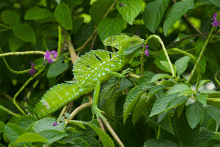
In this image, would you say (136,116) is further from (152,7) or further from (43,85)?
(43,85)

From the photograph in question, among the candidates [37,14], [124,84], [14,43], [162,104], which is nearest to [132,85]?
[124,84]

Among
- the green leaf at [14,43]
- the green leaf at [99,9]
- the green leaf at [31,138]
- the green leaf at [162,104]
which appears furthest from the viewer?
the green leaf at [14,43]

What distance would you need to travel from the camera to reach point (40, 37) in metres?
1.84

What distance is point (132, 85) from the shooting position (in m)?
1.19

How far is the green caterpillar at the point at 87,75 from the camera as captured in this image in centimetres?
129

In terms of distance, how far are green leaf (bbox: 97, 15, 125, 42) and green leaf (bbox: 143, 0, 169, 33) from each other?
14cm

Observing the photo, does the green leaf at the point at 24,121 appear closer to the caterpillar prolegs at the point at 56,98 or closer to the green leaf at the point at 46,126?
the green leaf at the point at 46,126

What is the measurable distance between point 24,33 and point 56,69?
1.03 feet

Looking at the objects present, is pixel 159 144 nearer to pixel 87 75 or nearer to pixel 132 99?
pixel 132 99

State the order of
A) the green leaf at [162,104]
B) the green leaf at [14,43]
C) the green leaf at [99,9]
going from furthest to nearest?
the green leaf at [14,43]
the green leaf at [99,9]
the green leaf at [162,104]

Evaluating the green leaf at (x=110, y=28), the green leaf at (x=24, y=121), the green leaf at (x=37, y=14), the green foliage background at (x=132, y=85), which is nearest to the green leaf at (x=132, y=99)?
the green foliage background at (x=132, y=85)

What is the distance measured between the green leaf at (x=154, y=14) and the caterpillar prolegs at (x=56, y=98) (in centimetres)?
43

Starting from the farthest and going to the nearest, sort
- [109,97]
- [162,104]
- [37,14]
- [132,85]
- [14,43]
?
[14,43] < [37,14] < [132,85] < [109,97] < [162,104]

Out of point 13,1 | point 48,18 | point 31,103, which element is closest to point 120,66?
point 48,18
